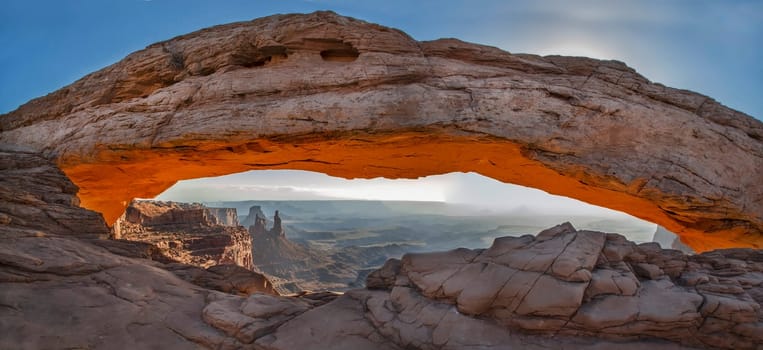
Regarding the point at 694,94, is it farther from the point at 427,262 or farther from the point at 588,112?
the point at 427,262

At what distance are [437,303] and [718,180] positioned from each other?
1010cm

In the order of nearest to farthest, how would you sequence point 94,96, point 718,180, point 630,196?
1. point 718,180
2. point 630,196
3. point 94,96

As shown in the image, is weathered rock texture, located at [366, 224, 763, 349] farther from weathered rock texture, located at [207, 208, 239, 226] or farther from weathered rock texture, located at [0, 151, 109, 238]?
weathered rock texture, located at [207, 208, 239, 226]

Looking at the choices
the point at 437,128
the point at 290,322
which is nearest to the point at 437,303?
the point at 290,322

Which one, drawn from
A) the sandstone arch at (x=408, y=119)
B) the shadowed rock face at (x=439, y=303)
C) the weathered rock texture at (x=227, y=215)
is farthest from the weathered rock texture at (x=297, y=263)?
the shadowed rock face at (x=439, y=303)

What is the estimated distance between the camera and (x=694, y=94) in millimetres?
11773

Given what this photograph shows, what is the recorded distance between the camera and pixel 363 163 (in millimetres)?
14555

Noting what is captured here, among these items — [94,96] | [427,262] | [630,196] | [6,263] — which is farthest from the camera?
[94,96]

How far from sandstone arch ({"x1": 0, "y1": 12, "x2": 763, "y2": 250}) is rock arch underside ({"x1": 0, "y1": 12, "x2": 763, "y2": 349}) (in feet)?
0.23

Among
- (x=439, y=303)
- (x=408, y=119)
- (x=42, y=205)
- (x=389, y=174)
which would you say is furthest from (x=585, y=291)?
(x=42, y=205)

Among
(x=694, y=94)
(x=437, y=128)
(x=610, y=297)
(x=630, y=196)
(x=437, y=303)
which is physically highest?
(x=694, y=94)

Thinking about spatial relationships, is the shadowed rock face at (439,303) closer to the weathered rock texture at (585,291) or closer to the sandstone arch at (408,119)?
the weathered rock texture at (585,291)

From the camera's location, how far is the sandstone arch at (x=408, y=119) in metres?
10.8

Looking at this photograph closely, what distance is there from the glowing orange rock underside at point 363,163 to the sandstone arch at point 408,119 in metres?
0.10
